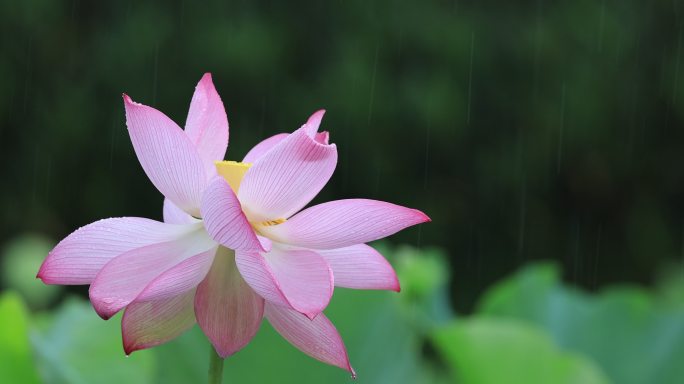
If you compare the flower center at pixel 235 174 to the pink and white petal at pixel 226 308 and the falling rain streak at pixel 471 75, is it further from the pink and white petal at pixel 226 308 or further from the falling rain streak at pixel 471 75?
the falling rain streak at pixel 471 75

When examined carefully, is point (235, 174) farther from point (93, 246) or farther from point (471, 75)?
point (471, 75)

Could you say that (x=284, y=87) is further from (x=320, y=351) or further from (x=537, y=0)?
(x=320, y=351)

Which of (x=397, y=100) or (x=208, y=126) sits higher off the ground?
(x=208, y=126)

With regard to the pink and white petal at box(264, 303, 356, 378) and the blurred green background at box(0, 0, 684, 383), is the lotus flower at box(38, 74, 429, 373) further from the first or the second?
the blurred green background at box(0, 0, 684, 383)

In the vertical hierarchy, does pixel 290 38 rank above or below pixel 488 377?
above

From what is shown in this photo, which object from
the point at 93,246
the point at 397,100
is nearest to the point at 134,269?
the point at 93,246

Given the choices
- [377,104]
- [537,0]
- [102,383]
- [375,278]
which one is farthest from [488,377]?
[537,0]

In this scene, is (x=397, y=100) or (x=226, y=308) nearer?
(x=226, y=308)

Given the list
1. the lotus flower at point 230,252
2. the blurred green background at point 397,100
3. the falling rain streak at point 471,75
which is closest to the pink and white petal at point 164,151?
the lotus flower at point 230,252
